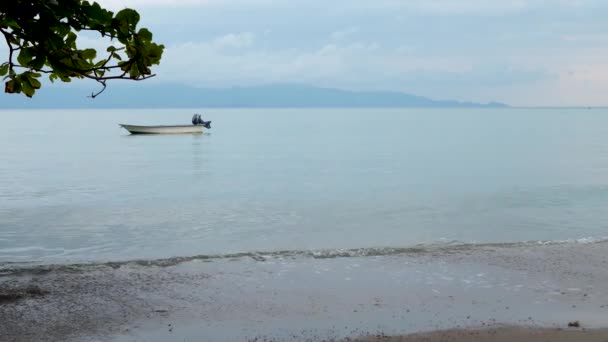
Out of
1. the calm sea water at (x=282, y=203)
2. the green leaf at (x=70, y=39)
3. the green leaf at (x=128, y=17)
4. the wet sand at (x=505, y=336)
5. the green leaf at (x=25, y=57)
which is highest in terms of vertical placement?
the green leaf at (x=128, y=17)

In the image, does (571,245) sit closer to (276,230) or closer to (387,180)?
(276,230)

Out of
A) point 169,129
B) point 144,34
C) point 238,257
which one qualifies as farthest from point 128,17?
point 169,129

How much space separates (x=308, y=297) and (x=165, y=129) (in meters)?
68.0

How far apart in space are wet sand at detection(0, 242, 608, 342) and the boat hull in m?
64.5

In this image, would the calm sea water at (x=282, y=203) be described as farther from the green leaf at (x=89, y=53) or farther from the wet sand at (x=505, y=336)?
the green leaf at (x=89, y=53)

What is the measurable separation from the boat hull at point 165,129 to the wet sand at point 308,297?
6450 cm

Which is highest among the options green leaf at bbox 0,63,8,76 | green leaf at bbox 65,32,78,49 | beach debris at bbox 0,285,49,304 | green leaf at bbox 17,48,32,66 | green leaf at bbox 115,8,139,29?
green leaf at bbox 115,8,139,29

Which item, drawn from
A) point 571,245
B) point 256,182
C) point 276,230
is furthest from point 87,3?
point 256,182

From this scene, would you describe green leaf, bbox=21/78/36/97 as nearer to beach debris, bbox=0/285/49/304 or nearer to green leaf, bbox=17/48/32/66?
green leaf, bbox=17/48/32/66

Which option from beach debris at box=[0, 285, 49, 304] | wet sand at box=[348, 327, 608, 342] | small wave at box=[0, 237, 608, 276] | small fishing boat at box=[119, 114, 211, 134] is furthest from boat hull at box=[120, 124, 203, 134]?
wet sand at box=[348, 327, 608, 342]

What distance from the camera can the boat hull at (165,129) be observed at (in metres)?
75.2

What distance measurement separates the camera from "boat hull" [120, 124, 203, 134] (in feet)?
247

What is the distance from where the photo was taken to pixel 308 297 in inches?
376

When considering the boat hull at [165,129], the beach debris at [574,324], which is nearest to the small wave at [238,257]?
the beach debris at [574,324]
